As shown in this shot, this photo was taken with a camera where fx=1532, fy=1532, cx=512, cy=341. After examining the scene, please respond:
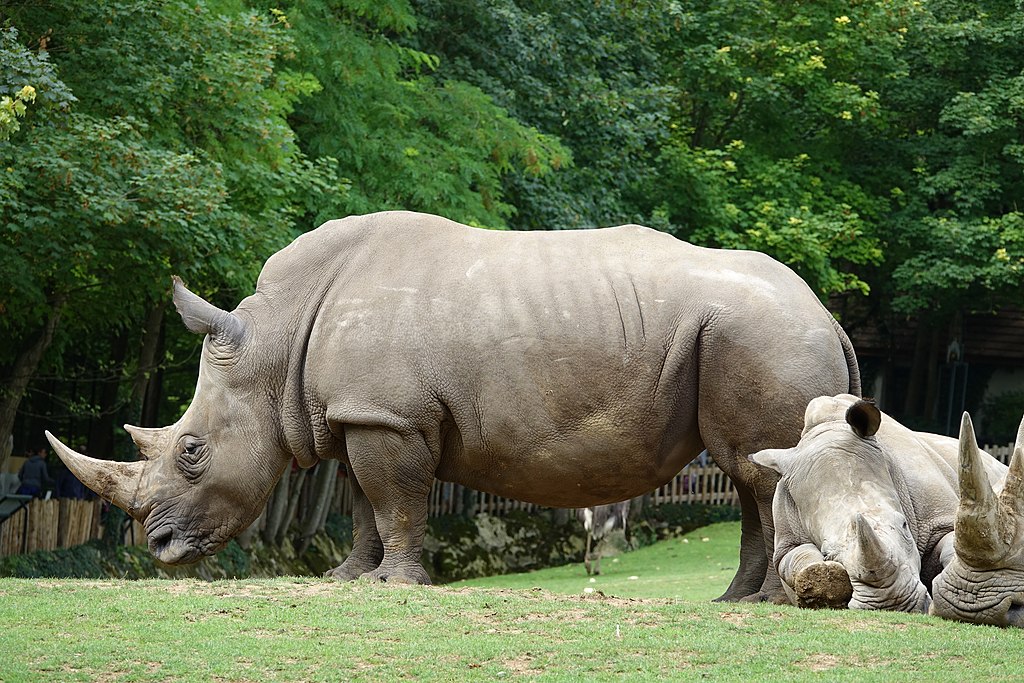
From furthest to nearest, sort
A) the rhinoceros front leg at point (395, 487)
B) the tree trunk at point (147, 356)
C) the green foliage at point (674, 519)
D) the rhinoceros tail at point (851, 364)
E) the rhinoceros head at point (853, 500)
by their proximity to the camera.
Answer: the green foliage at point (674, 519) → the tree trunk at point (147, 356) → the rhinoceros tail at point (851, 364) → the rhinoceros front leg at point (395, 487) → the rhinoceros head at point (853, 500)

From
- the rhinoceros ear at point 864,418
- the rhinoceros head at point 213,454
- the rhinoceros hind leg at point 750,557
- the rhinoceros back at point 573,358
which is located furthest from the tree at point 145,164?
the rhinoceros ear at point 864,418

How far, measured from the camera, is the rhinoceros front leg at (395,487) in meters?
10.1

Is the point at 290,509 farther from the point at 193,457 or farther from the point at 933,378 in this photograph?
the point at 933,378

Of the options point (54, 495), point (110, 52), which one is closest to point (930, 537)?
point (110, 52)

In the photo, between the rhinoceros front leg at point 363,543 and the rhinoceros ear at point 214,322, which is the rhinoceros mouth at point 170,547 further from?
the rhinoceros ear at point 214,322

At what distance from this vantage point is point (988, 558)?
8250 mm

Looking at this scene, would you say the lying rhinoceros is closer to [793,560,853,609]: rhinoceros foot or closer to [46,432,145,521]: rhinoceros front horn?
[793,560,853,609]: rhinoceros foot

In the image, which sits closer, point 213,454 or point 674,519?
point 213,454

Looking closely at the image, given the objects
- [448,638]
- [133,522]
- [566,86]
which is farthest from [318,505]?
[448,638]

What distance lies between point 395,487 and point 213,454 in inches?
53.0

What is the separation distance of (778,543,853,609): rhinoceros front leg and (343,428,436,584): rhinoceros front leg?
2.59 meters

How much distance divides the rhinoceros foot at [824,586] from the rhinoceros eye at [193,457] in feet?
13.7

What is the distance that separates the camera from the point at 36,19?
15602 mm

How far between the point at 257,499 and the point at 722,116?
21142 millimetres
